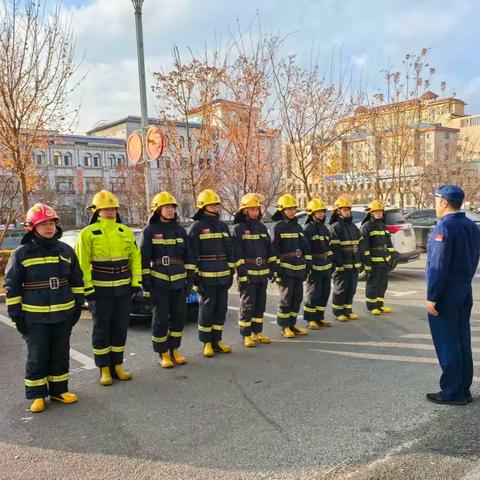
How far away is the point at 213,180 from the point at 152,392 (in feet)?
32.3

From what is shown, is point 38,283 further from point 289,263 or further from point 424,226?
point 424,226

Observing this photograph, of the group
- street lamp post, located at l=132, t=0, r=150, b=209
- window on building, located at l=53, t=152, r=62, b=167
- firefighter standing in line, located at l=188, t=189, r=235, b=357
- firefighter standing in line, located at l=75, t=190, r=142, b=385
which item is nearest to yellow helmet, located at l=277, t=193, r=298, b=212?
firefighter standing in line, located at l=188, t=189, r=235, b=357

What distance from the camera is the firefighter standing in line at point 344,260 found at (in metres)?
7.32

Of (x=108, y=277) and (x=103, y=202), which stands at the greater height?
(x=103, y=202)

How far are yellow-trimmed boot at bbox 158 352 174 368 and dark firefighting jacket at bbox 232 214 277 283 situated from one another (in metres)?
1.38

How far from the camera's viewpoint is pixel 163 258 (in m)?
5.26

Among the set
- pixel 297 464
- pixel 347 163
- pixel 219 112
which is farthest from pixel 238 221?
pixel 347 163

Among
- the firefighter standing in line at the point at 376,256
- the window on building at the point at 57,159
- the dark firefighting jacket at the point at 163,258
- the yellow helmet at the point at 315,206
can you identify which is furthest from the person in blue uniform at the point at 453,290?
the window on building at the point at 57,159

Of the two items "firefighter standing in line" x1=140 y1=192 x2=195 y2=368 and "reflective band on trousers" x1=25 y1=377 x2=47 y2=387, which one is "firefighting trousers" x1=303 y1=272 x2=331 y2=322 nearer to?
"firefighter standing in line" x1=140 y1=192 x2=195 y2=368

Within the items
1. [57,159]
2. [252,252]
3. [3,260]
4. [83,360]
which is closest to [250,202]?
[252,252]

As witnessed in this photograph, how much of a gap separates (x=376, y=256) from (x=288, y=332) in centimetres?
231

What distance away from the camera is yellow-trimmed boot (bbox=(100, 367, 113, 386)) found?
4762 mm

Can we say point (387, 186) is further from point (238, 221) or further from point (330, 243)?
point (238, 221)

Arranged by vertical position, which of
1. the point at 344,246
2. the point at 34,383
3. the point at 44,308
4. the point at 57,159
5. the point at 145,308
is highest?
the point at 57,159
